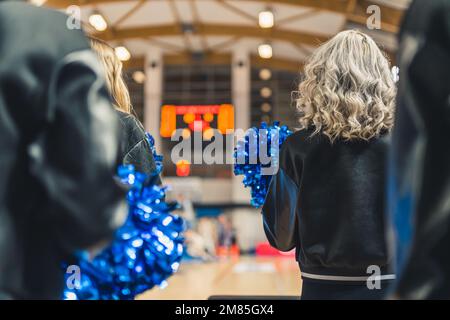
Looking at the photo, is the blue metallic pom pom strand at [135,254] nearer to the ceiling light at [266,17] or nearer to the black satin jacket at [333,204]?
the black satin jacket at [333,204]

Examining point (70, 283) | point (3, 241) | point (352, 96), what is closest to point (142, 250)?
point (70, 283)

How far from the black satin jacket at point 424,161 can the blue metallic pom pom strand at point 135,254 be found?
47cm

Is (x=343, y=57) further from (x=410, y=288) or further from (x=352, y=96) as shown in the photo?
(x=410, y=288)

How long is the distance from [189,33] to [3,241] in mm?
13438

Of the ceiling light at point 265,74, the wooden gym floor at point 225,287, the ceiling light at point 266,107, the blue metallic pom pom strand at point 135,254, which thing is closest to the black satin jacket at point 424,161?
the blue metallic pom pom strand at point 135,254

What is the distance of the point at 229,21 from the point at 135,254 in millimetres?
13178

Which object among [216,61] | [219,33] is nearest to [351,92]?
[219,33]

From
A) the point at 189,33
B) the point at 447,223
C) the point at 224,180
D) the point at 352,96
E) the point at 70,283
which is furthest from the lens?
the point at 224,180

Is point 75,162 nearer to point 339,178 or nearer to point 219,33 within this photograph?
point 339,178

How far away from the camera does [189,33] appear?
13742mm

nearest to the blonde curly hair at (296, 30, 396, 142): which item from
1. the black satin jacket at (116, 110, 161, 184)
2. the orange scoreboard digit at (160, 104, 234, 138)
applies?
the black satin jacket at (116, 110, 161, 184)

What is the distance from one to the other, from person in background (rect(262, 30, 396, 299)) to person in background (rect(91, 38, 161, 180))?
49 centimetres

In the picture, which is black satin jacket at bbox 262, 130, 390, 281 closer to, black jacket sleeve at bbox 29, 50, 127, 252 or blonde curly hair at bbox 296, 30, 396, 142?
blonde curly hair at bbox 296, 30, 396, 142

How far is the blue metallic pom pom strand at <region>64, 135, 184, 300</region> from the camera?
0.92 m
